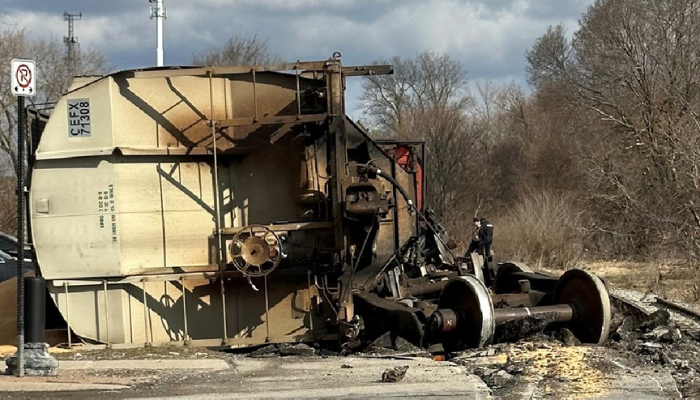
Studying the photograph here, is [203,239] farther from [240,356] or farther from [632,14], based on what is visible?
[632,14]

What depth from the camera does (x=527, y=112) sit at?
4788 cm

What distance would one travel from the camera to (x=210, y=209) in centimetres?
931

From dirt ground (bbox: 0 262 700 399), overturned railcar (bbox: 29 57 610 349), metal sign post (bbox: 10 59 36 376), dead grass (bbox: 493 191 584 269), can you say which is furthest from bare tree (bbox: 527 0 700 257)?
metal sign post (bbox: 10 59 36 376)

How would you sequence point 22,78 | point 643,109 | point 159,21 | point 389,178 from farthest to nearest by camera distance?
point 643,109
point 159,21
point 389,178
point 22,78

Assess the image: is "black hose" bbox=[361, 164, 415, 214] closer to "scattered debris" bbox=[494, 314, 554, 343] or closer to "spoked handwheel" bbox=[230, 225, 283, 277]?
"spoked handwheel" bbox=[230, 225, 283, 277]

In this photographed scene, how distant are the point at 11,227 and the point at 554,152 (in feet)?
83.3

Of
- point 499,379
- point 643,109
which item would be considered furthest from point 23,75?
point 643,109

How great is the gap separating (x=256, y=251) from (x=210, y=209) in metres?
0.86

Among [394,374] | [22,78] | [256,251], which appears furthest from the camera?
[256,251]

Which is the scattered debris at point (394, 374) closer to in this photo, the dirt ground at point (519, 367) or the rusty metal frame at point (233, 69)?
the dirt ground at point (519, 367)

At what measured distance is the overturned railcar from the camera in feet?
29.9

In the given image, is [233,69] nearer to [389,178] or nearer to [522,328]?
[389,178]

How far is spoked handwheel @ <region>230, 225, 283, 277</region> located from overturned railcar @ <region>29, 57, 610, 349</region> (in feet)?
0.05

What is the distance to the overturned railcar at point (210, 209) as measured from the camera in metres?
9.10
